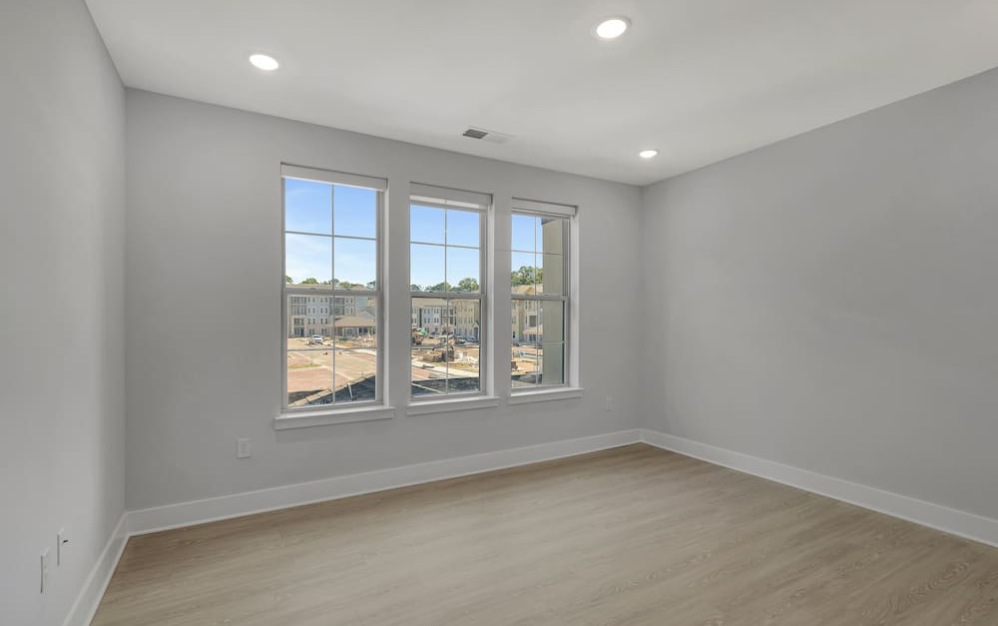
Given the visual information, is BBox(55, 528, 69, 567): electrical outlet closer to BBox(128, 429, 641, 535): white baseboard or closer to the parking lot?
BBox(128, 429, 641, 535): white baseboard

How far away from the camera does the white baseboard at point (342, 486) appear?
9.55 feet

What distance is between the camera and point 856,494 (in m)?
3.29

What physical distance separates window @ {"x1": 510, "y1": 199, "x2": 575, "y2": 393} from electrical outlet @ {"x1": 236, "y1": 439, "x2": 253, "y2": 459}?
84.3 inches

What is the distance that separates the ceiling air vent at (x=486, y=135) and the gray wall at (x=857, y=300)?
1.95 m

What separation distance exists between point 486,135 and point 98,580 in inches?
135

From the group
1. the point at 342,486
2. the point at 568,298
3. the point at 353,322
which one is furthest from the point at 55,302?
the point at 568,298

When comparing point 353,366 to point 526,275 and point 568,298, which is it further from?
point 568,298

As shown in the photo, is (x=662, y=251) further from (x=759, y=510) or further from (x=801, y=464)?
(x=759, y=510)

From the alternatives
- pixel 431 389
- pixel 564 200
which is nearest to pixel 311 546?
pixel 431 389

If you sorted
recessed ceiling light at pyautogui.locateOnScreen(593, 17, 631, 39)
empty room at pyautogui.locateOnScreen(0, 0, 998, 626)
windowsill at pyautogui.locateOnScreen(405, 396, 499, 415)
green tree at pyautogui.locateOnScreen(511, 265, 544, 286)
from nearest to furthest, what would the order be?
empty room at pyautogui.locateOnScreen(0, 0, 998, 626)
recessed ceiling light at pyautogui.locateOnScreen(593, 17, 631, 39)
windowsill at pyautogui.locateOnScreen(405, 396, 499, 415)
green tree at pyautogui.locateOnScreen(511, 265, 544, 286)

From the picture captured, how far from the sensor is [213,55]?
2.53 metres

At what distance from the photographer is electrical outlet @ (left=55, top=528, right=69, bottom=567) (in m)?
1.75

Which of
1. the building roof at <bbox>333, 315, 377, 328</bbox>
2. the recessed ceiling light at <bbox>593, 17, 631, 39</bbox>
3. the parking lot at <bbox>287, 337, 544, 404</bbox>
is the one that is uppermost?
the recessed ceiling light at <bbox>593, 17, 631, 39</bbox>

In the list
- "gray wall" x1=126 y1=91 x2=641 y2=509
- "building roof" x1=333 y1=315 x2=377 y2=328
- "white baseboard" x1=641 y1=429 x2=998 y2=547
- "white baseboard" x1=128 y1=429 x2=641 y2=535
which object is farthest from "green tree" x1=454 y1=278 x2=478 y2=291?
"white baseboard" x1=641 y1=429 x2=998 y2=547
